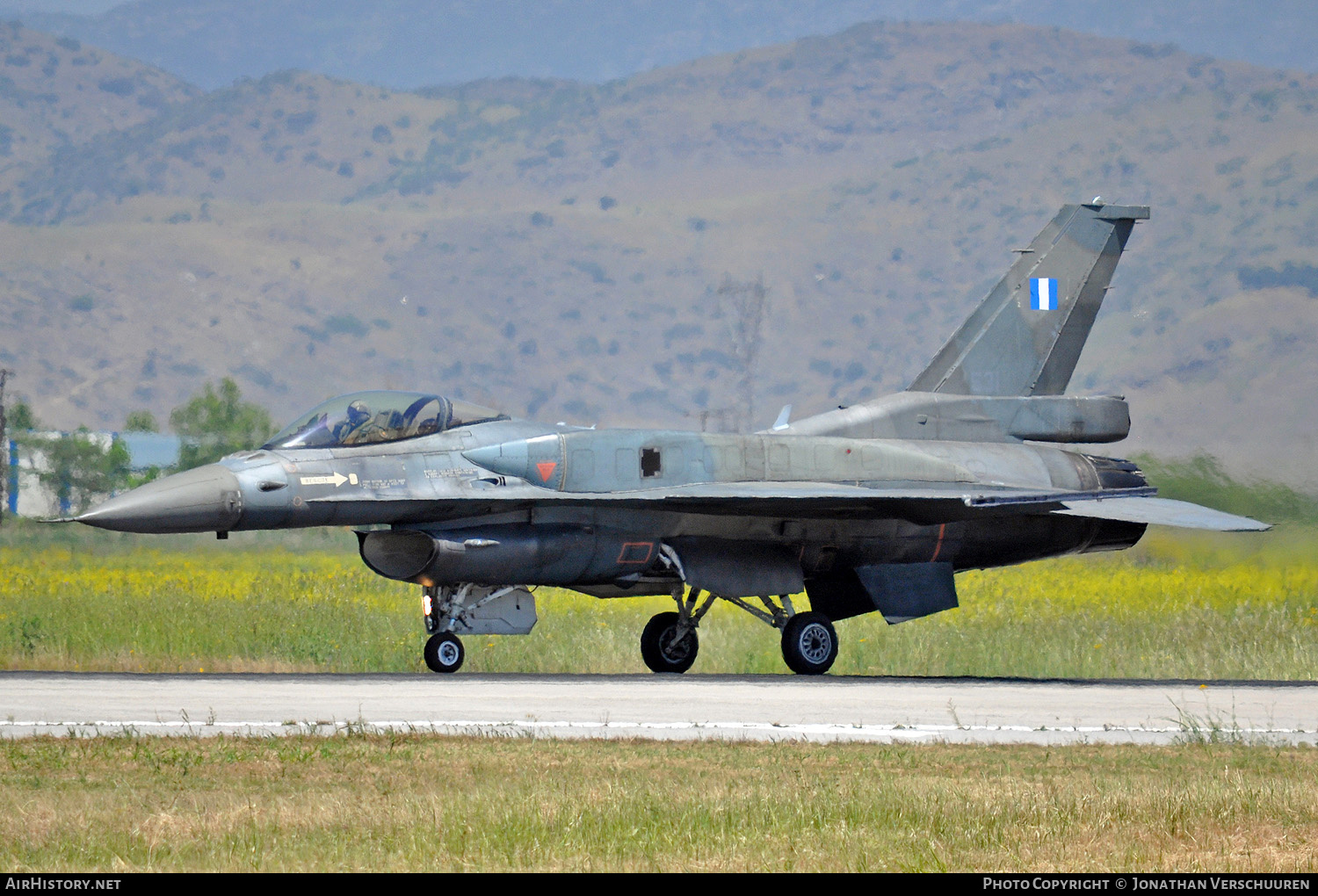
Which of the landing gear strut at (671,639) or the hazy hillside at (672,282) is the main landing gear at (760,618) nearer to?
the landing gear strut at (671,639)

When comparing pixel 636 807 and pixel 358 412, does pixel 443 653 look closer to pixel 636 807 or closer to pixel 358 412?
pixel 358 412

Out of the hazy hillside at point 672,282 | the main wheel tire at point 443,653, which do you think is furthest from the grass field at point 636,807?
the hazy hillside at point 672,282

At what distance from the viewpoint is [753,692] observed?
14.6 metres

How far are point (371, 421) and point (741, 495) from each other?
370 centimetres

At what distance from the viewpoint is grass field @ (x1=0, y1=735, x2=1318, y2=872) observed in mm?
7500

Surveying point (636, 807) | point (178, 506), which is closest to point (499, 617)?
point (178, 506)

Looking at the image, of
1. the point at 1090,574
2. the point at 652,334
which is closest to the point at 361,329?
the point at 652,334

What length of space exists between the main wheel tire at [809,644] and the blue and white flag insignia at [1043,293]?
16.4ft

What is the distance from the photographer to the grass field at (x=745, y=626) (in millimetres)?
18406

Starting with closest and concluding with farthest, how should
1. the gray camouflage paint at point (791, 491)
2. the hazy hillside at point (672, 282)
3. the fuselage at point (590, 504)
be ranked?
the fuselage at point (590, 504) → the gray camouflage paint at point (791, 491) → the hazy hillside at point (672, 282)

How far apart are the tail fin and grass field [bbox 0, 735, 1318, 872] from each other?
9.30 m

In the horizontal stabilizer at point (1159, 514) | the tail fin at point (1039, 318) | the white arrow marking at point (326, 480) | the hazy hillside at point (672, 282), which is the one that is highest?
the hazy hillside at point (672, 282)
